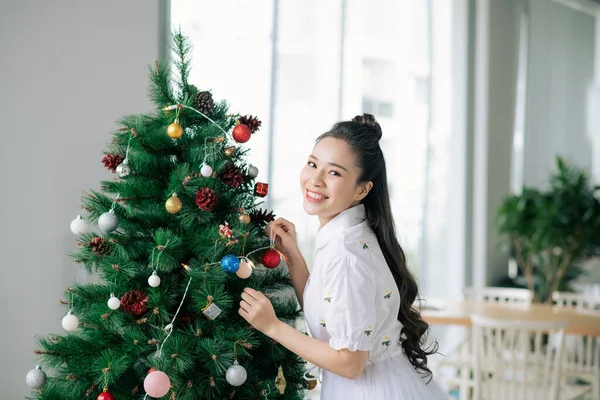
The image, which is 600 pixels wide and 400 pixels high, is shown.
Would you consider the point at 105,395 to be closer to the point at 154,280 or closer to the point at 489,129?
the point at 154,280

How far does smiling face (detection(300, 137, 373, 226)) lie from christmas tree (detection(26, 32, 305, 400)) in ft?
0.55

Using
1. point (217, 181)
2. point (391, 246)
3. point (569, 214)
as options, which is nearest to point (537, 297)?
point (569, 214)

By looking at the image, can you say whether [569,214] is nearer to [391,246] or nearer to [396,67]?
[396,67]

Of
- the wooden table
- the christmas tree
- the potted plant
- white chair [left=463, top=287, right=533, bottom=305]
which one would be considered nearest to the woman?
the christmas tree

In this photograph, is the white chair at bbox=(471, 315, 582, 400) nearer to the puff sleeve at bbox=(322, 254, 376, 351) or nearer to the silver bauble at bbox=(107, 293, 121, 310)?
the puff sleeve at bbox=(322, 254, 376, 351)

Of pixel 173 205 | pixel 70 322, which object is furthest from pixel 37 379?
pixel 173 205

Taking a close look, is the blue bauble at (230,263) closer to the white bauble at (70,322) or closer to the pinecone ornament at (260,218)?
the pinecone ornament at (260,218)

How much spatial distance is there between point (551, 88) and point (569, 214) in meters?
1.97

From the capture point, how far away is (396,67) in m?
4.81

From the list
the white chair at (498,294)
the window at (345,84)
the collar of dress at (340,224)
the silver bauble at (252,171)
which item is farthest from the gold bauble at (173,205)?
the white chair at (498,294)

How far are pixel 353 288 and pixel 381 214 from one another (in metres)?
0.30

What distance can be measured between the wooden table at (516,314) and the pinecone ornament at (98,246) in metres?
2.35

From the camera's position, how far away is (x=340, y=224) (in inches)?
66.0

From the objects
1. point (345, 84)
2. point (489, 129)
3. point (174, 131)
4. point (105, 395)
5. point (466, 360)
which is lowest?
point (466, 360)
